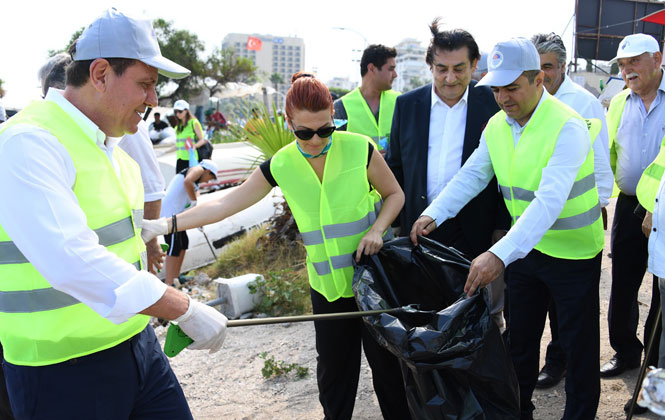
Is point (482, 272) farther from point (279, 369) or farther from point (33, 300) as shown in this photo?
point (279, 369)

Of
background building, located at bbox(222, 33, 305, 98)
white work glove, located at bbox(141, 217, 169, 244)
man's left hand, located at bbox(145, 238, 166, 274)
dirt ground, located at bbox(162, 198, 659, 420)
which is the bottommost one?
dirt ground, located at bbox(162, 198, 659, 420)

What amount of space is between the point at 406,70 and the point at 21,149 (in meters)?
137

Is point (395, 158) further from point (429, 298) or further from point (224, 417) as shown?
point (224, 417)

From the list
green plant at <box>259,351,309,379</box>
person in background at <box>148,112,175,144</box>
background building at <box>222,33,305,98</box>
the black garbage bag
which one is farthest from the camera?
background building at <box>222,33,305,98</box>

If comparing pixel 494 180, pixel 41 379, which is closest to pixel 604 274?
pixel 494 180

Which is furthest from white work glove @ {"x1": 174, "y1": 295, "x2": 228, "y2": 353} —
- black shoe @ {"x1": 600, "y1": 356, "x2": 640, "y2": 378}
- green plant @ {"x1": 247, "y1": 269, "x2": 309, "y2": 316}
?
green plant @ {"x1": 247, "y1": 269, "x2": 309, "y2": 316}

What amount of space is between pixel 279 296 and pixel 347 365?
2479 mm

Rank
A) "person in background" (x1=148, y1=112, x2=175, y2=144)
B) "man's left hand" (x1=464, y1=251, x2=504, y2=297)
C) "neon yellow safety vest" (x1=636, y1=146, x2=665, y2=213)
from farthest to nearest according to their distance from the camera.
→ "person in background" (x1=148, y1=112, x2=175, y2=144) < "neon yellow safety vest" (x1=636, y1=146, x2=665, y2=213) < "man's left hand" (x1=464, y1=251, x2=504, y2=297)

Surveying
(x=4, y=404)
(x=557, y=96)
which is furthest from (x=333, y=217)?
(x=557, y=96)

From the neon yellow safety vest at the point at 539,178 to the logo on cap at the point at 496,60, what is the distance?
28cm

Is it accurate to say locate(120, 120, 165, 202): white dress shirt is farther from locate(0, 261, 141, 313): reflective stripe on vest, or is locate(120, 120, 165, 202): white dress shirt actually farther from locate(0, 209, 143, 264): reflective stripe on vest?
locate(0, 261, 141, 313): reflective stripe on vest

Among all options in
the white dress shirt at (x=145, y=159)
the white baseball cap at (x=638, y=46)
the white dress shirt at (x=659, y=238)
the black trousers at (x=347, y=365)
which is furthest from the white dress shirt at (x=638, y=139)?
the white dress shirt at (x=145, y=159)

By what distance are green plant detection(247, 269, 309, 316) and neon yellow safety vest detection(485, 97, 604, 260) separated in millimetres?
2805

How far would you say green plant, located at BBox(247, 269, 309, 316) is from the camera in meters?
5.00
